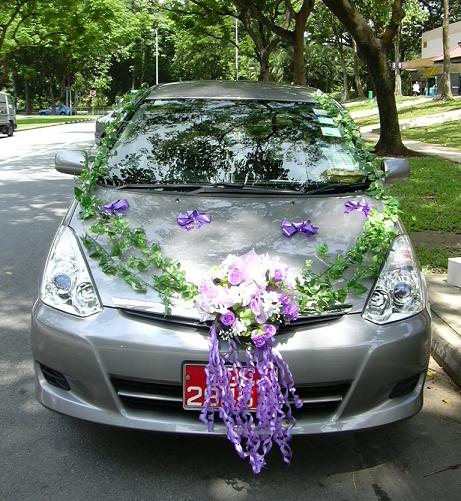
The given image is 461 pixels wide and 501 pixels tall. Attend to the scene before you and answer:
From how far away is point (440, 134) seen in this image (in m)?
19.8

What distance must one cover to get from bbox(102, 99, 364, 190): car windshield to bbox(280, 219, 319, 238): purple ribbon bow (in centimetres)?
53

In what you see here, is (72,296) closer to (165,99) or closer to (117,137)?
(117,137)

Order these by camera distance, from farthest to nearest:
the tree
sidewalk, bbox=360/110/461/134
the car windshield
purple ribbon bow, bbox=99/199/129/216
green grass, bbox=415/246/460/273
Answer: sidewalk, bbox=360/110/461/134
the tree
green grass, bbox=415/246/460/273
the car windshield
purple ribbon bow, bbox=99/199/129/216

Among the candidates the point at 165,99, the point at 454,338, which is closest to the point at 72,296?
the point at 165,99

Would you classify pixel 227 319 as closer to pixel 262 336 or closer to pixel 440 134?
pixel 262 336

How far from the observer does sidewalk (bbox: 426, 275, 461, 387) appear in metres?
4.01

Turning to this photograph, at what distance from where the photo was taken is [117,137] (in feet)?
13.3

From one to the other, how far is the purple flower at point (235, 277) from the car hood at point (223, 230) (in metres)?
0.14

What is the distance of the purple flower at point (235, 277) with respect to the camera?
262 cm

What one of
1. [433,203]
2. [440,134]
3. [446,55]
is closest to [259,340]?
[433,203]

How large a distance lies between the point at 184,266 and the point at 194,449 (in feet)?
2.86

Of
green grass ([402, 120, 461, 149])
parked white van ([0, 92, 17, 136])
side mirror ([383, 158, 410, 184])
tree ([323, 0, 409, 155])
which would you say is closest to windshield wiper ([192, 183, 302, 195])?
side mirror ([383, 158, 410, 184])

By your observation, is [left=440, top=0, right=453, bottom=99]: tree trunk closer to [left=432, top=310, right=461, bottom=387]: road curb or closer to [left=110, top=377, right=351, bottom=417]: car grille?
[left=432, top=310, right=461, bottom=387]: road curb

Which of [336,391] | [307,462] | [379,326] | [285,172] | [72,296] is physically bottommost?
[307,462]
